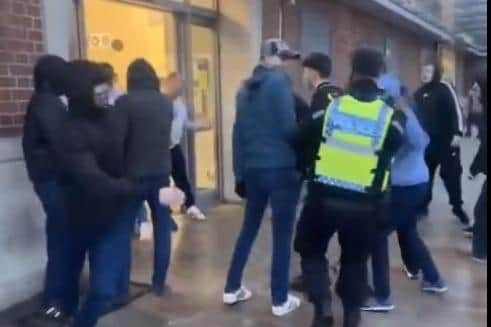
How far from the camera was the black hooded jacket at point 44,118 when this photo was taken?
4648 millimetres

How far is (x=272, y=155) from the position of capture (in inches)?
187

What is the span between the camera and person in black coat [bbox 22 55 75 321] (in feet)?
15.3

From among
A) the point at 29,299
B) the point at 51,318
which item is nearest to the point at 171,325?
the point at 51,318

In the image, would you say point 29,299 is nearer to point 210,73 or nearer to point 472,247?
point 472,247

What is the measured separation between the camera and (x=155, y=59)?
891 cm

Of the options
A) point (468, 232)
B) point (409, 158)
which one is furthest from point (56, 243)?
point (468, 232)

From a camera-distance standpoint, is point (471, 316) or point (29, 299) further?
point (29, 299)

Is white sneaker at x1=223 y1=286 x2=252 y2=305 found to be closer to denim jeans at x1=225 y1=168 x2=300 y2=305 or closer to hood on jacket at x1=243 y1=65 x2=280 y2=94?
denim jeans at x1=225 y1=168 x2=300 y2=305

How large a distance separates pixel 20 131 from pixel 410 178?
2.93 m

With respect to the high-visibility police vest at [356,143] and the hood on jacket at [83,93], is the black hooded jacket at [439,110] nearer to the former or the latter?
the high-visibility police vest at [356,143]

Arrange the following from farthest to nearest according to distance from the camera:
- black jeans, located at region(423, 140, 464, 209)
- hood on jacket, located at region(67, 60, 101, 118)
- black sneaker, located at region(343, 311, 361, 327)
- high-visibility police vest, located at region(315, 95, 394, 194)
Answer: black jeans, located at region(423, 140, 464, 209), black sneaker, located at region(343, 311, 361, 327), high-visibility police vest, located at region(315, 95, 394, 194), hood on jacket, located at region(67, 60, 101, 118)

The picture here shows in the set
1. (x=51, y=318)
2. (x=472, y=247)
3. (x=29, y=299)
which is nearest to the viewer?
(x=51, y=318)

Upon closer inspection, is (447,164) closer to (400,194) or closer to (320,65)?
(400,194)

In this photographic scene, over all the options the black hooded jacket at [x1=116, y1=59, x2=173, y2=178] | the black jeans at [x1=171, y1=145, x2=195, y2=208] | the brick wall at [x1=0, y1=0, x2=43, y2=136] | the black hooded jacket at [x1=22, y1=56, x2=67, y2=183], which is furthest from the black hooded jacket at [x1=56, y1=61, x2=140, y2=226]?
the black jeans at [x1=171, y1=145, x2=195, y2=208]
